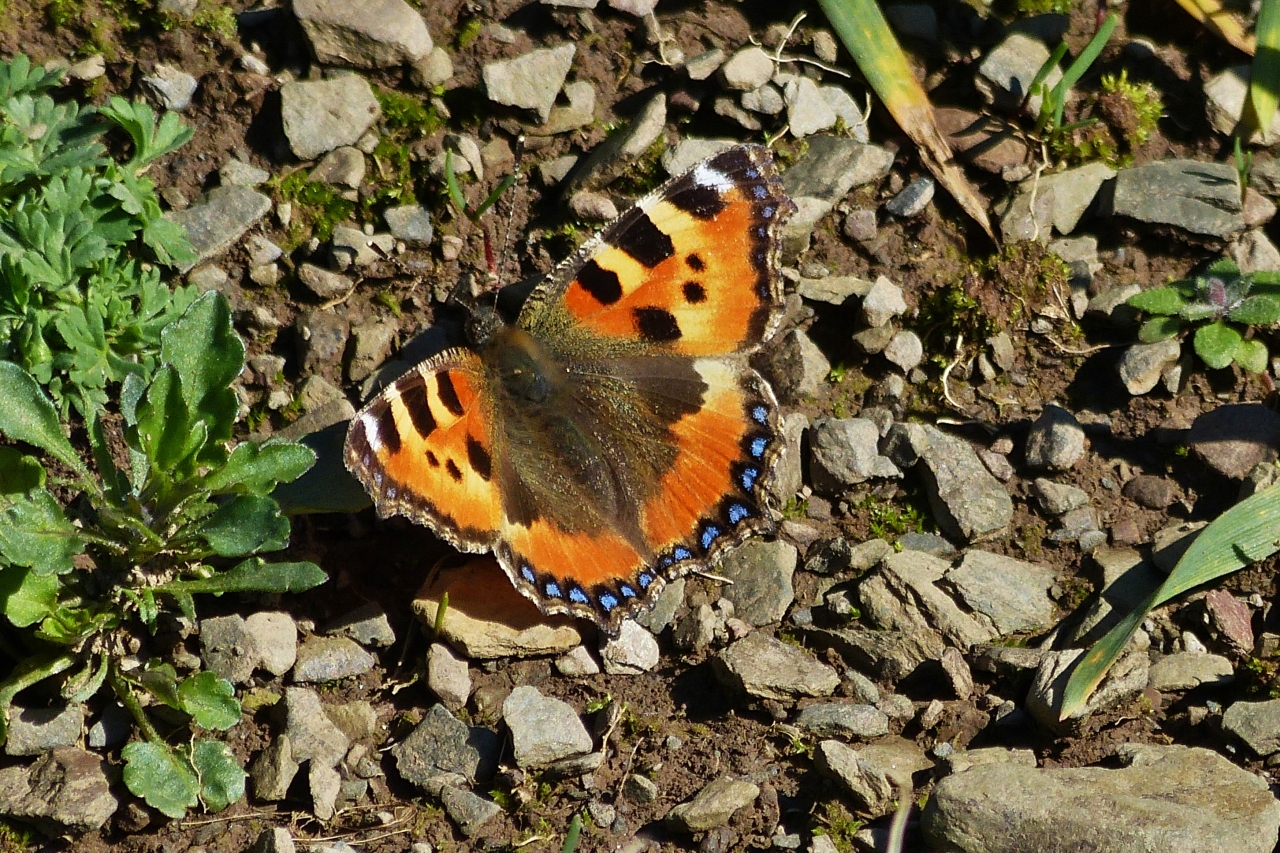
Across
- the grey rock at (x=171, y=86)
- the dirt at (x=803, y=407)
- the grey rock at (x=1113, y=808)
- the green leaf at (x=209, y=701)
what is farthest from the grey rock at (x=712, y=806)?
the grey rock at (x=171, y=86)

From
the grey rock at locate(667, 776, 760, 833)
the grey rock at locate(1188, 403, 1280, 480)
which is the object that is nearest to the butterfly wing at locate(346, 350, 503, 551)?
the grey rock at locate(667, 776, 760, 833)

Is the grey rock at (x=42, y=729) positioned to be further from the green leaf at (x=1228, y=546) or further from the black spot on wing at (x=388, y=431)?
the green leaf at (x=1228, y=546)

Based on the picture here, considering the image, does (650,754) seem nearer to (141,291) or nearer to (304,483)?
(304,483)

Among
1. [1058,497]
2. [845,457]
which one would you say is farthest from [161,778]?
[1058,497]

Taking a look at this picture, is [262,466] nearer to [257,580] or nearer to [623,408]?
[257,580]

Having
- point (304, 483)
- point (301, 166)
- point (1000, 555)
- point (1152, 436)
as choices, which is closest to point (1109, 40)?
point (1152, 436)

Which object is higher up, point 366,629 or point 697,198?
point 697,198
